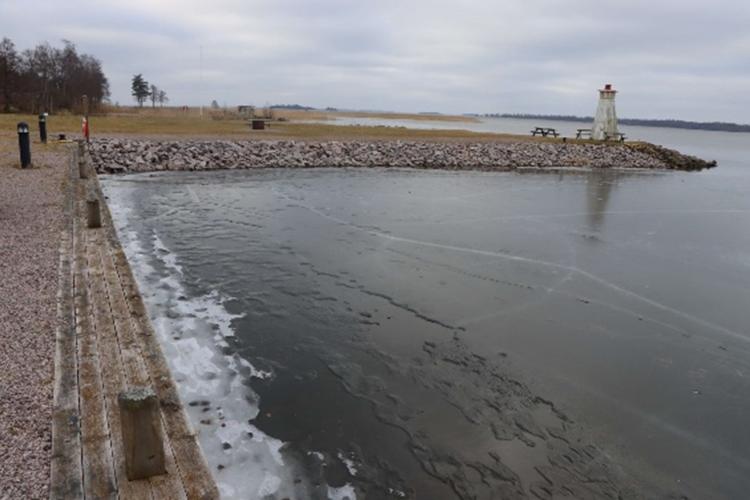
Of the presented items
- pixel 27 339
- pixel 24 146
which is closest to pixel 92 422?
pixel 27 339

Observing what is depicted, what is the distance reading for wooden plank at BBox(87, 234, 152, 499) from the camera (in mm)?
3383

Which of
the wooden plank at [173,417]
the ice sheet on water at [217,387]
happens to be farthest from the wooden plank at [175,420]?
the ice sheet on water at [217,387]

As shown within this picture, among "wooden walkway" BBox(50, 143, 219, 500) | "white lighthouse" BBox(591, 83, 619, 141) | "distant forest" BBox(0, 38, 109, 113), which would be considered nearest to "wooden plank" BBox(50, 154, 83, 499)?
"wooden walkway" BBox(50, 143, 219, 500)

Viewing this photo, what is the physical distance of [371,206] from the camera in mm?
16062

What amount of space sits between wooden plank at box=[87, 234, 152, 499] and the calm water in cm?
69

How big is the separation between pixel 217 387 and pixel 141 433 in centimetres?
204

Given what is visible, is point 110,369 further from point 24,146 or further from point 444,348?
point 24,146

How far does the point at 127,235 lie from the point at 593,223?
1136 cm

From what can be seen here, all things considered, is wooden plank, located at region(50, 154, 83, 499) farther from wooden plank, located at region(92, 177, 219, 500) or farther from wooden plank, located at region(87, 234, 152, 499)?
wooden plank, located at region(92, 177, 219, 500)

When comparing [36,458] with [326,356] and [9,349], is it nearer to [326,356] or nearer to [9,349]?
[9,349]

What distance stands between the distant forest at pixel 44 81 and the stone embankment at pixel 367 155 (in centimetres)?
3290

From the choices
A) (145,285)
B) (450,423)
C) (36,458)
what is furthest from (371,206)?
(36,458)

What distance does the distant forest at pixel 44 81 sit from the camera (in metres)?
50.5

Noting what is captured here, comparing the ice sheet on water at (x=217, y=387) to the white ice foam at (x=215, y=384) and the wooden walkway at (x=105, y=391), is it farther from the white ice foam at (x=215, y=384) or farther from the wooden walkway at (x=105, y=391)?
the wooden walkway at (x=105, y=391)
